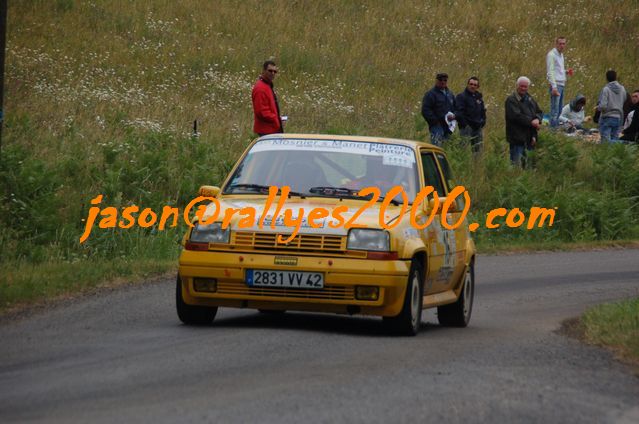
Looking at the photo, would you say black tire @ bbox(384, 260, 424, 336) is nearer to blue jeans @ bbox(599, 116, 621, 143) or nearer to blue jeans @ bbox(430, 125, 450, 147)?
blue jeans @ bbox(430, 125, 450, 147)

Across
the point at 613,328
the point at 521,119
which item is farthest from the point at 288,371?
the point at 521,119

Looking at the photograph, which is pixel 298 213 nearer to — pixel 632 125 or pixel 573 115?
pixel 632 125

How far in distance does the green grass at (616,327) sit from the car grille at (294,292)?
6.77 feet

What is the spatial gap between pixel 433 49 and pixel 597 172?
15524mm

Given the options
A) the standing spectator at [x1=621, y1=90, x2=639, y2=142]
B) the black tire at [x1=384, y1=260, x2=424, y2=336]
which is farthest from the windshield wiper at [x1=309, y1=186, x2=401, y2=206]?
the standing spectator at [x1=621, y1=90, x2=639, y2=142]

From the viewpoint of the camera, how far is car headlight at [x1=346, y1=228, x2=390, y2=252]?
36.1 feet

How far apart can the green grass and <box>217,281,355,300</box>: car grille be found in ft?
6.77

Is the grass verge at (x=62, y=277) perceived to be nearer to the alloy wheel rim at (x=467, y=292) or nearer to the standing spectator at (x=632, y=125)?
the alloy wheel rim at (x=467, y=292)

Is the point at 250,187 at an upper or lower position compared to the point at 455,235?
upper

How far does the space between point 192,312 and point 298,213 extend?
1.21 m

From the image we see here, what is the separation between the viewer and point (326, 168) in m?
A: 12.3

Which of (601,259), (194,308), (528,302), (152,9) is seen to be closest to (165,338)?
(194,308)

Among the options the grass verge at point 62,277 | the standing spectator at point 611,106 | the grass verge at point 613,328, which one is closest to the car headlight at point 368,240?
the grass verge at point 613,328

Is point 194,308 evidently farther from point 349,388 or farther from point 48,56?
point 48,56
